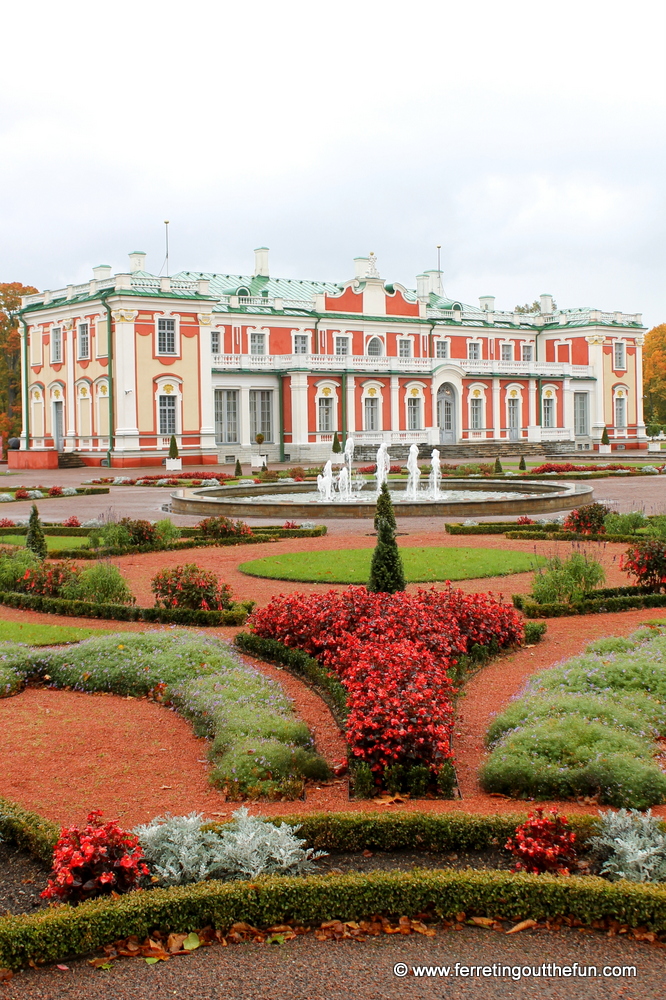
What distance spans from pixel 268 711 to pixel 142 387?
119 feet

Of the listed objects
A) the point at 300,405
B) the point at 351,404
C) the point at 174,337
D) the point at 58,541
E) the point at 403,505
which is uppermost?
the point at 174,337

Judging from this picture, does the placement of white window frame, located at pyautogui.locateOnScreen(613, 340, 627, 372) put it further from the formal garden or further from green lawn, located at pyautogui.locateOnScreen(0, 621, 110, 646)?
green lawn, located at pyautogui.locateOnScreen(0, 621, 110, 646)

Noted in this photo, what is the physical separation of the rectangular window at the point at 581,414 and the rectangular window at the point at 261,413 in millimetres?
20186

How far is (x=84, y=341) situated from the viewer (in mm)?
43250

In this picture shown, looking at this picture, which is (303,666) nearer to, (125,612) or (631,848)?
(125,612)

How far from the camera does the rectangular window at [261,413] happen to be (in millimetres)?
46125

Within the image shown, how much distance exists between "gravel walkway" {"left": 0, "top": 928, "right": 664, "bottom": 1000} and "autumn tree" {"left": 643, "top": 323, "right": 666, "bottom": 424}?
6904 cm

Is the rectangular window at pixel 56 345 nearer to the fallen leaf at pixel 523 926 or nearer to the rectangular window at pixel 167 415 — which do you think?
the rectangular window at pixel 167 415

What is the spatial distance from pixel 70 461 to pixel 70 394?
3696mm

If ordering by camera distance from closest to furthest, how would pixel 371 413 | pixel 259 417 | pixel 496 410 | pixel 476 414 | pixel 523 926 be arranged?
pixel 523 926
pixel 259 417
pixel 371 413
pixel 476 414
pixel 496 410

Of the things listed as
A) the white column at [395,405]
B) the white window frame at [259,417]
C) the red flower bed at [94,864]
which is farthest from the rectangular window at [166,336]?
the red flower bed at [94,864]

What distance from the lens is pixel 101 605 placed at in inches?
419

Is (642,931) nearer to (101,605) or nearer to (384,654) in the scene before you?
(384,654)

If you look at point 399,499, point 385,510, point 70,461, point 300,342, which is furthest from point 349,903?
point 300,342
